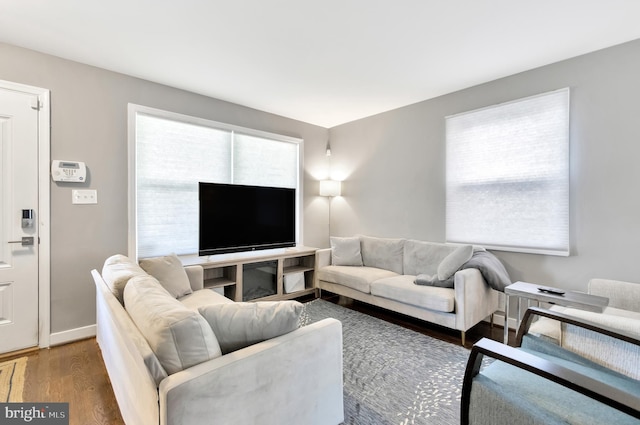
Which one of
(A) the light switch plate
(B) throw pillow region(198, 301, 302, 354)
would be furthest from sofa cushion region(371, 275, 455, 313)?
(A) the light switch plate

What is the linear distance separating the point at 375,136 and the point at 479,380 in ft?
11.2

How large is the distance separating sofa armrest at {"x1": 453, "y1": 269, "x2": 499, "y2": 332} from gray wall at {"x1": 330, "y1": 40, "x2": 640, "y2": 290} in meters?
0.53

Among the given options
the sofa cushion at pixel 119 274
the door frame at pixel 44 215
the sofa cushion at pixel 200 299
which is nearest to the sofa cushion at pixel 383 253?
the sofa cushion at pixel 200 299

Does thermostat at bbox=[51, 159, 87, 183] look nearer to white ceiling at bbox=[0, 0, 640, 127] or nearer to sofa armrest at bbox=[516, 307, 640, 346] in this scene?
white ceiling at bbox=[0, 0, 640, 127]

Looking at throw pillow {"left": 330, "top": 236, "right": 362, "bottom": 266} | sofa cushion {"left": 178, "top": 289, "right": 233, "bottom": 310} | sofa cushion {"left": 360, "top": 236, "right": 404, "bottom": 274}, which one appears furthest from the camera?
throw pillow {"left": 330, "top": 236, "right": 362, "bottom": 266}

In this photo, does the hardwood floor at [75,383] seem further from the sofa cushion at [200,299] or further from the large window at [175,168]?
the large window at [175,168]

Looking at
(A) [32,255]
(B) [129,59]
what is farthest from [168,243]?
(B) [129,59]

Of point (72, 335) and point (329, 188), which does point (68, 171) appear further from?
point (329, 188)

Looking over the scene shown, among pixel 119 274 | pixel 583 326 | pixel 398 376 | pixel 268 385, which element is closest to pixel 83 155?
pixel 119 274

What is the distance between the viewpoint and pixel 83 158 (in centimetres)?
262

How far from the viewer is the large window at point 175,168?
2947 millimetres

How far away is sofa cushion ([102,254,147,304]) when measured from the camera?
1.61 metres

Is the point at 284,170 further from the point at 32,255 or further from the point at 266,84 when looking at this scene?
the point at 32,255

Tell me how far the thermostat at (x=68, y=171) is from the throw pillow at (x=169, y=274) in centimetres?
100
